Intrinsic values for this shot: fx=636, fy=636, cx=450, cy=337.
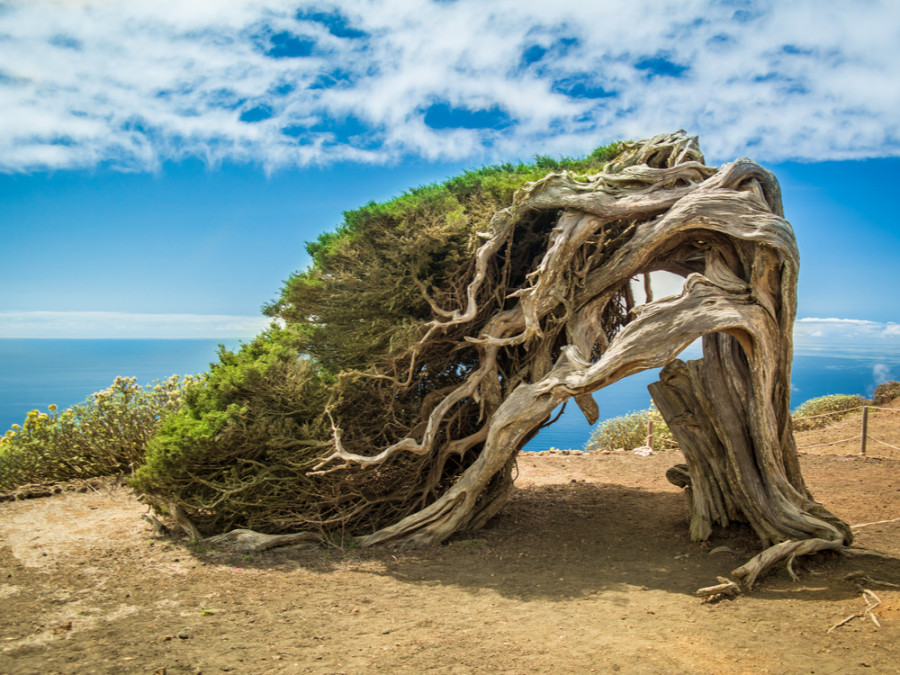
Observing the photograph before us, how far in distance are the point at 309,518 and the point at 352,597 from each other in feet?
5.95

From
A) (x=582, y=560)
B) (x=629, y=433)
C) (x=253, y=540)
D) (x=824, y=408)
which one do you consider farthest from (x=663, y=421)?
(x=253, y=540)

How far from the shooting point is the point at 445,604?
5848 millimetres

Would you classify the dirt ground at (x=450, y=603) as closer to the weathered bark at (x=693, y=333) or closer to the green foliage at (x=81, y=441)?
the weathered bark at (x=693, y=333)

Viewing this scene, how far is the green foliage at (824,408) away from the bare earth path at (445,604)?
9.15 metres

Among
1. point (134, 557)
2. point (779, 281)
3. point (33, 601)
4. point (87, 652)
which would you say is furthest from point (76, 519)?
Result: point (779, 281)

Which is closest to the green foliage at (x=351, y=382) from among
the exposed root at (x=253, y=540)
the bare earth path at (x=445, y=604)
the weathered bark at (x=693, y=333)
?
the exposed root at (x=253, y=540)

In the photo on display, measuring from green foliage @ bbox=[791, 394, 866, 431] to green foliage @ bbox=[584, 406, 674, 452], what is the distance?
417cm

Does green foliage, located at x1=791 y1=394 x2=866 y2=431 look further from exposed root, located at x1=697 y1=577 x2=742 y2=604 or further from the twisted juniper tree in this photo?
exposed root, located at x1=697 y1=577 x2=742 y2=604

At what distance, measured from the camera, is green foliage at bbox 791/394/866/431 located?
57.3 feet

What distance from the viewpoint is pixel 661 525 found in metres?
8.57

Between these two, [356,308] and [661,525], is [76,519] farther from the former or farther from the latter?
[661,525]

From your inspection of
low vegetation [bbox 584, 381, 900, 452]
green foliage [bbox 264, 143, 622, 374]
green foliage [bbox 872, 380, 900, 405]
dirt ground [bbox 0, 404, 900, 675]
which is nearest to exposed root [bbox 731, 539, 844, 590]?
dirt ground [bbox 0, 404, 900, 675]

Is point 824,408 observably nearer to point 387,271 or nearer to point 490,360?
point 490,360

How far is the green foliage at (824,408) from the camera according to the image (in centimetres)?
1747
